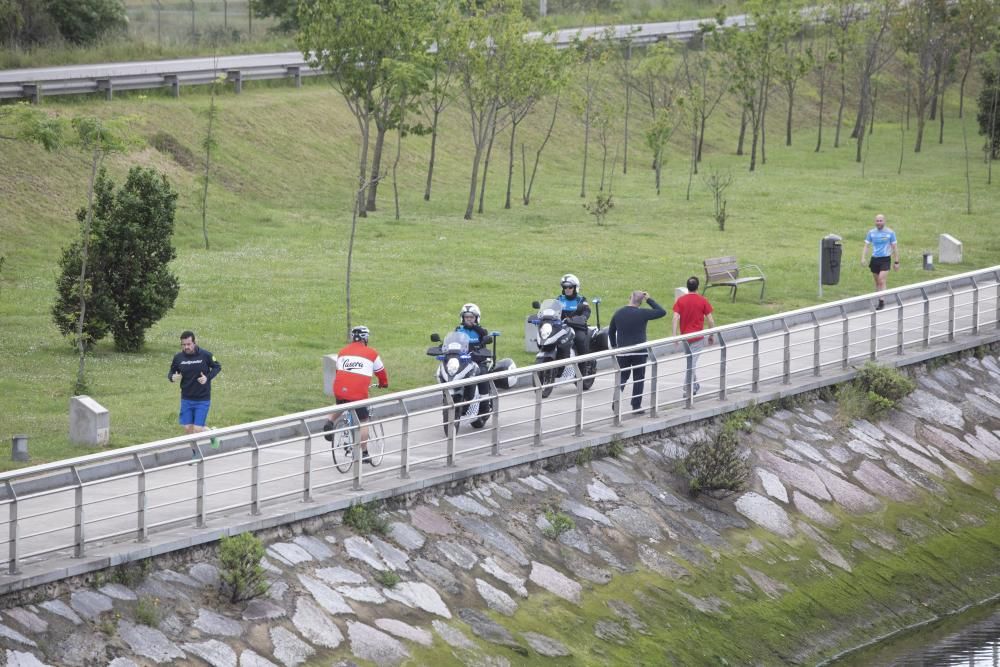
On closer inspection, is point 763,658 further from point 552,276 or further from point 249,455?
point 552,276

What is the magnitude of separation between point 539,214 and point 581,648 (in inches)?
1183

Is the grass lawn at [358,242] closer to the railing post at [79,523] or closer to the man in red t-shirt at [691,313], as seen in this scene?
the man in red t-shirt at [691,313]

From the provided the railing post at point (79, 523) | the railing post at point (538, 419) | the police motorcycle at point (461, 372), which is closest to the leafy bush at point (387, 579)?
the railing post at point (79, 523)

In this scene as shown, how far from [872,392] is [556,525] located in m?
7.18

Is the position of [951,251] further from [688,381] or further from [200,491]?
[200,491]

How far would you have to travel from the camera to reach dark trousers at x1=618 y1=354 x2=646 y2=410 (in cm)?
1859

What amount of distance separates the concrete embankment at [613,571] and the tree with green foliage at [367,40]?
22.4m

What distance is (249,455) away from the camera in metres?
15.9

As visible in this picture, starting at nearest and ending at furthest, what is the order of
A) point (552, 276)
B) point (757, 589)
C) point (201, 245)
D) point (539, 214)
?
point (757, 589), point (552, 276), point (201, 245), point (539, 214)

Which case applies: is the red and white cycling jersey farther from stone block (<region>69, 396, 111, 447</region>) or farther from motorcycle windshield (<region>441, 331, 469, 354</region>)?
stone block (<region>69, 396, 111, 447</region>)

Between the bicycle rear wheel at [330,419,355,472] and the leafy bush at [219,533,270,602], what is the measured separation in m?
2.22

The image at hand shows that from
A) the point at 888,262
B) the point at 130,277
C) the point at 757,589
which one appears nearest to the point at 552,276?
the point at 888,262

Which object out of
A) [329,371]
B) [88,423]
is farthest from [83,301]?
[88,423]

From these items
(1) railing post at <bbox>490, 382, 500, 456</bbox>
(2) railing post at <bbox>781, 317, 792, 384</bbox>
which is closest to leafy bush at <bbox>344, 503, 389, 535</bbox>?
(1) railing post at <bbox>490, 382, 500, 456</bbox>
